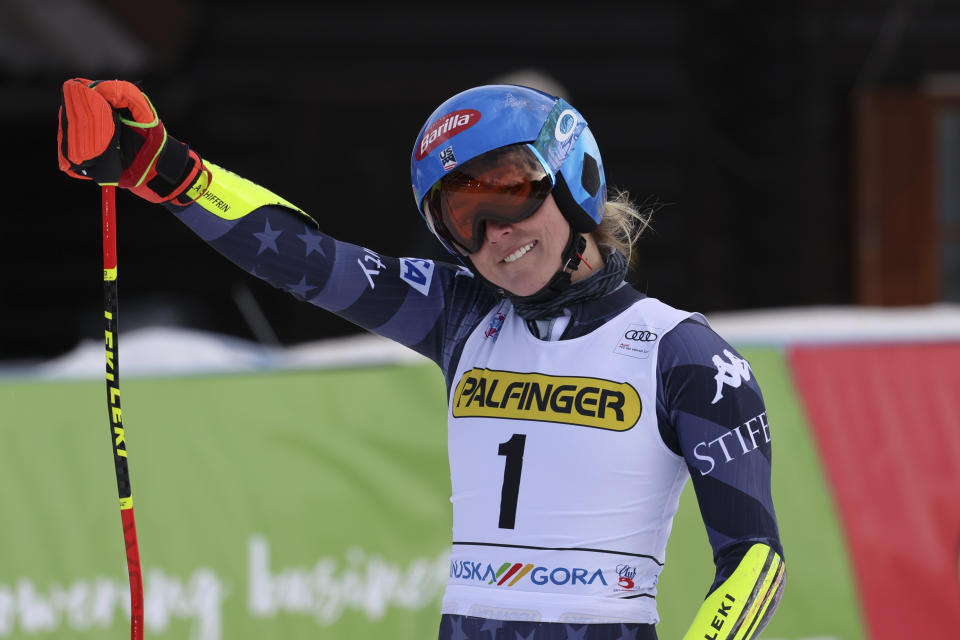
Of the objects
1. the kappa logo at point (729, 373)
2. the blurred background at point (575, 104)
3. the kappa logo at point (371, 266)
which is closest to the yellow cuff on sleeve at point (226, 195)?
the kappa logo at point (371, 266)

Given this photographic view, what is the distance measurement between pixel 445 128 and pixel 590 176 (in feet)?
1.03

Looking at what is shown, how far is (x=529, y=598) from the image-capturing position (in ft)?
7.58

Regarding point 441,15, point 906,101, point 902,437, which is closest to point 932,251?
point 906,101

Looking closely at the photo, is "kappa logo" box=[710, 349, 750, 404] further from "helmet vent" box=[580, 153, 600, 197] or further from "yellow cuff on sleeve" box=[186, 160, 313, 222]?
"yellow cuff on sleeve" box=[186, 160, 313, 222]

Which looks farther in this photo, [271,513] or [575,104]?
[575,104]

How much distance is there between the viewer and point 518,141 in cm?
241

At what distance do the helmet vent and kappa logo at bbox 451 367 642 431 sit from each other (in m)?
0.40

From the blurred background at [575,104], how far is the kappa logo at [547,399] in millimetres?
5653

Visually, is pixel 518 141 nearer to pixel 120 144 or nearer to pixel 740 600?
pixel 120 144

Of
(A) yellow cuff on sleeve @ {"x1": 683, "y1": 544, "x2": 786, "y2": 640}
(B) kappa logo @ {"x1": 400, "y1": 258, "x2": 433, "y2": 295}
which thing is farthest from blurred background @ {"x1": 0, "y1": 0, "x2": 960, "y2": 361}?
(A) yellow cuff on sleeve @ {"x1": 683, "y1": 544, "x2": 786, "y2": 640}

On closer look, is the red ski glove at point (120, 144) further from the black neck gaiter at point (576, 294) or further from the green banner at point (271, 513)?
the green banner at point (271, 513)

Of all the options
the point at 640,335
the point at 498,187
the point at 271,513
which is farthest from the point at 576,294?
the point at 271,513

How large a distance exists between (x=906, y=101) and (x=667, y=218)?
69.9 inches

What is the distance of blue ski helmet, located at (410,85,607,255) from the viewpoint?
7.91 ft
